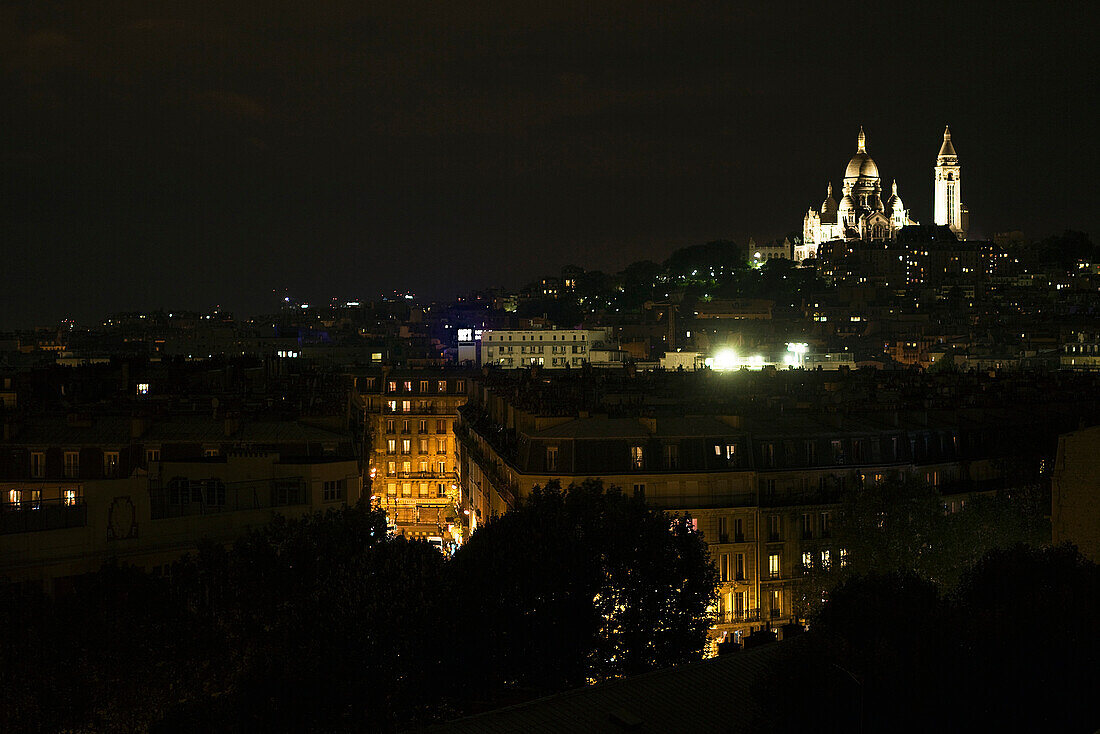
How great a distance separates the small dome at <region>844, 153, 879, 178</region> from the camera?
184 meters

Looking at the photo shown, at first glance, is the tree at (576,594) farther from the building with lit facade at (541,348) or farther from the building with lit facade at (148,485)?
the building with lit facade at (541,348)

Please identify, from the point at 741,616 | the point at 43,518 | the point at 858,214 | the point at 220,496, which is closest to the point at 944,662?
the point at 741,616

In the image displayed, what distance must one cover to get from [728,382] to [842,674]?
100 ft

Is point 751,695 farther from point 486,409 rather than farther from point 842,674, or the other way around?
point 486,409

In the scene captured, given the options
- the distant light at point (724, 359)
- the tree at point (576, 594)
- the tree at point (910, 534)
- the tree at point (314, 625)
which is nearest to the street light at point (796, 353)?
the distant light at point (724, 359)

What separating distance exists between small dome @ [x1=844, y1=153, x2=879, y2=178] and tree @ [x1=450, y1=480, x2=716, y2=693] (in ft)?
559

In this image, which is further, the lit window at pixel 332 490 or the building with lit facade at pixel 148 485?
the lit window at pixel 332 490

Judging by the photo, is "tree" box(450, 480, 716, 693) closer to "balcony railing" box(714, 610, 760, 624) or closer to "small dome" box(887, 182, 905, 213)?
"balcony railing" box(714, 610, 760, 624)

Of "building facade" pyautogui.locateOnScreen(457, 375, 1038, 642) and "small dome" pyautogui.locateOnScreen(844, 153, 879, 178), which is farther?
"small dome" pyautogui.locateOnScreen(844, 153, 879, 178)

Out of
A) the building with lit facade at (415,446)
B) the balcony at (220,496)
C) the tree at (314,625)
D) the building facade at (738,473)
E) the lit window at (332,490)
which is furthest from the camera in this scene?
the building with lit facade at (415,446)

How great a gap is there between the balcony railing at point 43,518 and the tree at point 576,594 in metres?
6.00

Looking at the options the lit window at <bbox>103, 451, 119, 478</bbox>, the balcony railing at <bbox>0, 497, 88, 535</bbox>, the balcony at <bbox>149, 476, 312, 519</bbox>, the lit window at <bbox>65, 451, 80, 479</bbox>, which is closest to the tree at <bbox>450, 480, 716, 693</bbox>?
the balcony at <bbox>149, 476, 312, 519</bbox>

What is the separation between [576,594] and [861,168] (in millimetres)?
173136

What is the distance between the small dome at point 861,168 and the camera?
604 ft
